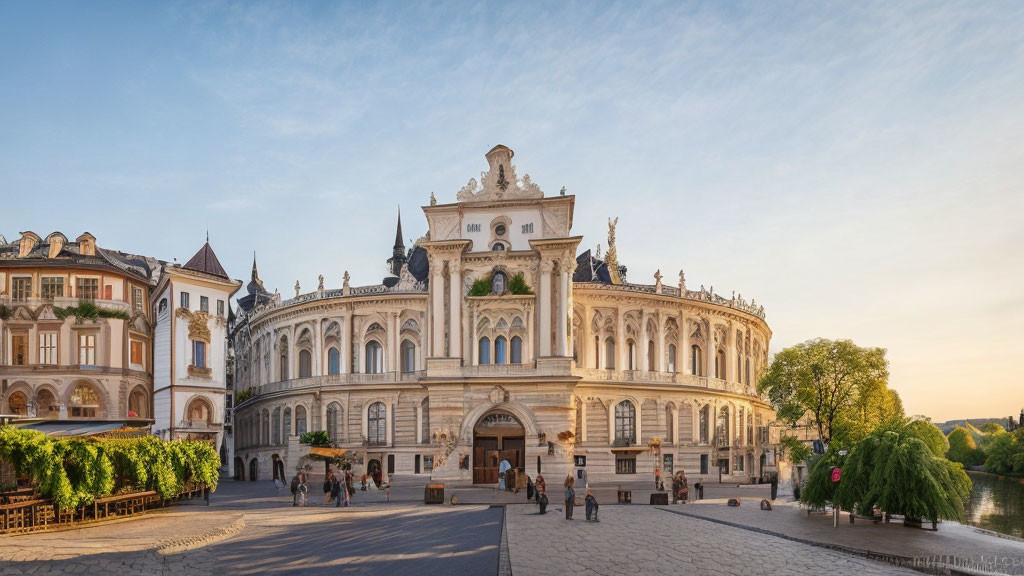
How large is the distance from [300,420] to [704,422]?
32.8 meters

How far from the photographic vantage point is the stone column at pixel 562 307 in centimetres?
5806

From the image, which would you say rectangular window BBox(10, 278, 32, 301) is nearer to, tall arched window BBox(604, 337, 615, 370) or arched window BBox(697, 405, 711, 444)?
tall arched window BBox(604, 337, 615, 370)

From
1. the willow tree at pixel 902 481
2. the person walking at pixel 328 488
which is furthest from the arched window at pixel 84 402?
the willow tree at pixel 902 481

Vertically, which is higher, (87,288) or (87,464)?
(87,288)

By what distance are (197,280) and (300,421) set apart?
1510 centimetres

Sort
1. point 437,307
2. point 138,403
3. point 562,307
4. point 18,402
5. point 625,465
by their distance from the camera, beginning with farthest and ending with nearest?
point 625,465 → point 437,307 → point 562,307 → point 138,403 → point 18,402

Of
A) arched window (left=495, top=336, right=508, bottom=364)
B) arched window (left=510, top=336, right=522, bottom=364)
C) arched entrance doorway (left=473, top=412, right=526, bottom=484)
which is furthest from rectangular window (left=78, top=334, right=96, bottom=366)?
arched window (left=510, top=336, right=522, bottom=364)

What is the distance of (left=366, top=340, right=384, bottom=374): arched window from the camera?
6481 centimetres

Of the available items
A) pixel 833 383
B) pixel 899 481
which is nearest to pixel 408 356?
pixel 833 383

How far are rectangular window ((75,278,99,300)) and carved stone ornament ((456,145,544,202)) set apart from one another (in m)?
25.6

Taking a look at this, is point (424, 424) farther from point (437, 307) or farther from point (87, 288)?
point (87, 288)

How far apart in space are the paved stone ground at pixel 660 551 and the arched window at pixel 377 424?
99.5ft

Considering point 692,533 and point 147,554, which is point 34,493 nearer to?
point 147,554

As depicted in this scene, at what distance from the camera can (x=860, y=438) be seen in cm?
5266
